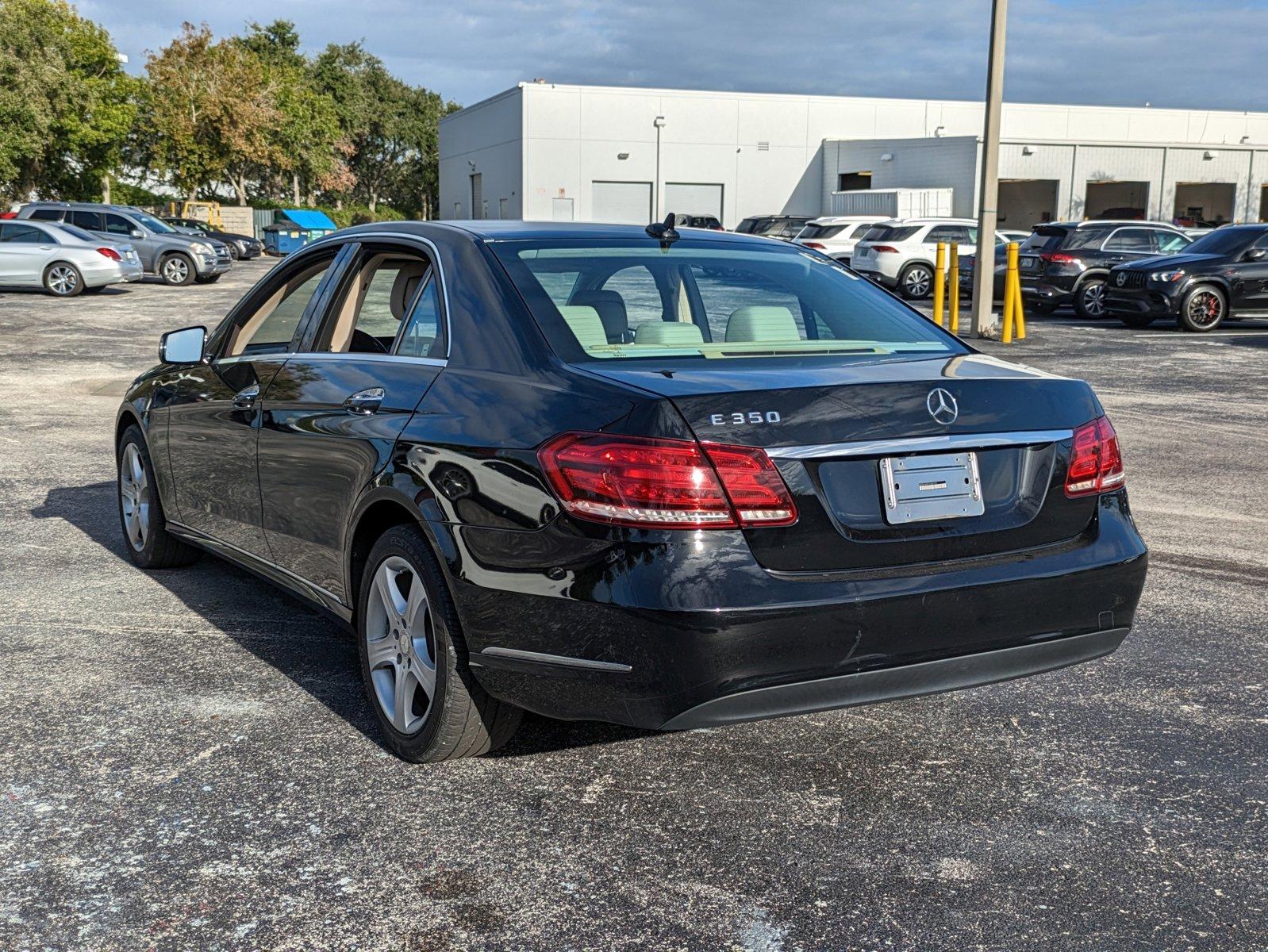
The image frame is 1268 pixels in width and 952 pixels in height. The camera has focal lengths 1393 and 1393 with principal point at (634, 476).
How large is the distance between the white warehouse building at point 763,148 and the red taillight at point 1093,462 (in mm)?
53253

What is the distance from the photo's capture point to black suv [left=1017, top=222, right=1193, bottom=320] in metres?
24.0

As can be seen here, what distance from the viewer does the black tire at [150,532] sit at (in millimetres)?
6051

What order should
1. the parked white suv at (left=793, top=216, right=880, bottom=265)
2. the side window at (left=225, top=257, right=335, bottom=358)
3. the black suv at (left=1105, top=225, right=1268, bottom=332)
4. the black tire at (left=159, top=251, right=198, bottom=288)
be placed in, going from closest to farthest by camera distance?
the side window at (left=225, top=257, right=335, bottom=358), the black suv at (left=1105, top=225, right=1268, bottom=332), the parked white suv at (left=793, top=216, right=880, bottom=265), the black tire at (left=159, top=251, right=198, bottom=288)

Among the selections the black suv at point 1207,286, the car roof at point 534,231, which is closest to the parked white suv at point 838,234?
the black suv at point 1207,286

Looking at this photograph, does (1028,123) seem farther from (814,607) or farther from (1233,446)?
(814,607)

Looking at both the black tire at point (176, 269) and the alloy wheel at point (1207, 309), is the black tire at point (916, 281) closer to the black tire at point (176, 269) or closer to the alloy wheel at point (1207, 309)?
the alloy wheel at point (1207, 309)

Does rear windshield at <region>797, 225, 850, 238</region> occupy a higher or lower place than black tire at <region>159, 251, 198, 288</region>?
higher

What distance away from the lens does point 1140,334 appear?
20906mm

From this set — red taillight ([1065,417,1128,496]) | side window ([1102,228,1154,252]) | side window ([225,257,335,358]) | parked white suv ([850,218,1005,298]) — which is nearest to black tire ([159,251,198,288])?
parked white suv ([850,218,1005,298])

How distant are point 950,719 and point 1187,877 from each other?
1186 mm

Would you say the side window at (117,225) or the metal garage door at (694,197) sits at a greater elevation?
the metal garage door at (694,197)

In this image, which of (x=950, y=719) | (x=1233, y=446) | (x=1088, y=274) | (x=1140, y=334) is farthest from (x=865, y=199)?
(x=950, y=719)

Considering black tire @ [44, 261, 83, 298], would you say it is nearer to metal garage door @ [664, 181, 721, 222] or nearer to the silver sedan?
the silver sedan

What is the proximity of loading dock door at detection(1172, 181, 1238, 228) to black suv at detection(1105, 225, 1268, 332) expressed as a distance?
34.4 m
